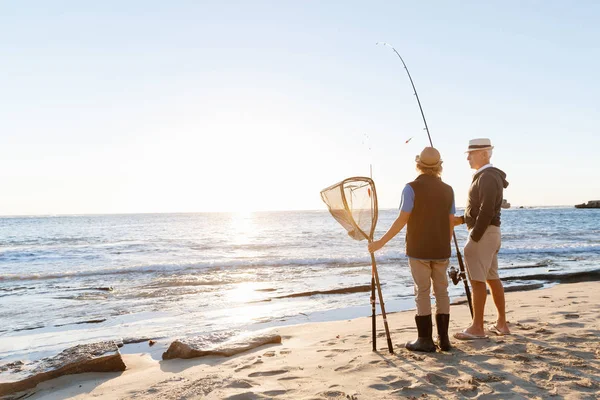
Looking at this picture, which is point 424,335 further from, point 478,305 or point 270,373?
point 270,373

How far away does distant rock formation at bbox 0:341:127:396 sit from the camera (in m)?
4.64

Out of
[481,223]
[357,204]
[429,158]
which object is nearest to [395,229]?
[357,204]

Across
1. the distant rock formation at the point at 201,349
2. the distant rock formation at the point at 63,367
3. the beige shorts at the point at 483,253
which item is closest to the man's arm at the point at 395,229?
the beige shorts at the point at 483,253

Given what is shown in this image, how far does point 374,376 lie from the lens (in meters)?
3.97

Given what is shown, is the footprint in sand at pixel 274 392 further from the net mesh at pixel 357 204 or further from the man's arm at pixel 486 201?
the man's arm at pixel 486 201

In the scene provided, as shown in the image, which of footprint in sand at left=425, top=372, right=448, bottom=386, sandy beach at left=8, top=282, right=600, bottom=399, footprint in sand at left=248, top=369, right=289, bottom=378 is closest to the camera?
sandy beach at left=8, top=282, right=600, bottom=399

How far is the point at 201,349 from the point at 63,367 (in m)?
1.37

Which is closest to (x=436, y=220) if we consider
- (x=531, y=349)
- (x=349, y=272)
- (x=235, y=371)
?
(x=531, y=349)

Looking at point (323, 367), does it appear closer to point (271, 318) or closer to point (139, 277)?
point (271, 318)

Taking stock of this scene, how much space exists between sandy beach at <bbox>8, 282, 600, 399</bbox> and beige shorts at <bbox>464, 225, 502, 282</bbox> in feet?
2.26

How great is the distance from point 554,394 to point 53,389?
4363mm

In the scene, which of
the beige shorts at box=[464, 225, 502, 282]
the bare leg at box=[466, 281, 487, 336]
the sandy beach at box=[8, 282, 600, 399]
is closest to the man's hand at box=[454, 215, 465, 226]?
the beige shorts at box=[464, 225, 502, 282]

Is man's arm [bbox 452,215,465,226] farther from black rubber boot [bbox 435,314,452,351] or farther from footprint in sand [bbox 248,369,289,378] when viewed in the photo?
footprint in sand [bbox 248,369,289,378]

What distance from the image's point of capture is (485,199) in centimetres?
475
